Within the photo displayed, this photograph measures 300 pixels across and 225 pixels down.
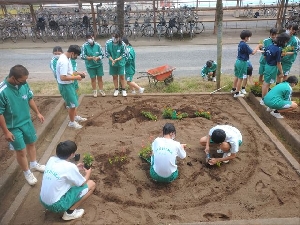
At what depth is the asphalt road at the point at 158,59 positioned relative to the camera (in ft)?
37.5

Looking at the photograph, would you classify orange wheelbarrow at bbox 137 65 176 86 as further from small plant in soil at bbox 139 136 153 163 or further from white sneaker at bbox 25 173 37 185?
white sneaker at bbox 25 173 37 185

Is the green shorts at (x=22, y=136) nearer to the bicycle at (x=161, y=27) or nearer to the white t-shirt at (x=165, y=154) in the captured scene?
the white t-shirt at (x=165, y=154)

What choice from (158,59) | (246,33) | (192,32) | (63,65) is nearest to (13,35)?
(158,59)

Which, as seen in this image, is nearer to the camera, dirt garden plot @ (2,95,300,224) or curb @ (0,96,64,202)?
dirt garden plot @ (2,95,300,224)

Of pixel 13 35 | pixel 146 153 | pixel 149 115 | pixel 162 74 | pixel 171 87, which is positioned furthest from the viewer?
pixel 13 35

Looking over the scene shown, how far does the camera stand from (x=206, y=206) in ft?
13.8

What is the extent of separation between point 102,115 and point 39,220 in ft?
11.6

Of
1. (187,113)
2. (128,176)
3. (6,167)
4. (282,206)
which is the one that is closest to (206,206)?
(282,206)

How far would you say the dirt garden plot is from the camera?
4.06m

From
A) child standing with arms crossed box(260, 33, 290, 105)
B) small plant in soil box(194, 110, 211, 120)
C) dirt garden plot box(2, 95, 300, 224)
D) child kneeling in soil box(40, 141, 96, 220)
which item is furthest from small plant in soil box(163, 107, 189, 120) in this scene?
child kneeling in soil box(40, 141, 96, 220)

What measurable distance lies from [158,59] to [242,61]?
617 centimetres

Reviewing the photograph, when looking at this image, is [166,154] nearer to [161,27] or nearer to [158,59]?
[158,59]

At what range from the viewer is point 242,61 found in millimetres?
7543

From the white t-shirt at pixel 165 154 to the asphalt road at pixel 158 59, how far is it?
685cm
